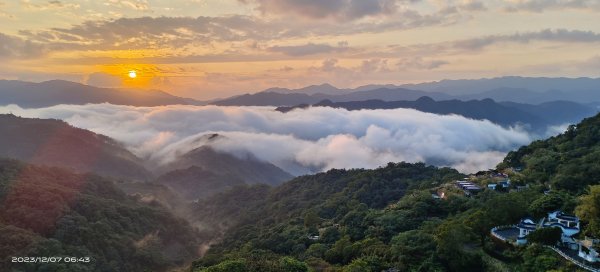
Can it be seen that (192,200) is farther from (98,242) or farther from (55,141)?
(98,242)

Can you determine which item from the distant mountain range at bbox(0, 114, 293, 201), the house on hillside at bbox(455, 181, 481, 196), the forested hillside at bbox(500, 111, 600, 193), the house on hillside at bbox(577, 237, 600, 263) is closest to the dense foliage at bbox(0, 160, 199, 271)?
the house on hillside at bbox(455, 181, 481, 196)

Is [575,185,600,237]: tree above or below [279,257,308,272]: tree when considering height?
above

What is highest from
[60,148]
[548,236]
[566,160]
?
[566,160]

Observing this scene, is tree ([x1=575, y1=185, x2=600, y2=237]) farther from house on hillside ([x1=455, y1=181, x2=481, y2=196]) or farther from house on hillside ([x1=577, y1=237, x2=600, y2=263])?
house on hillside ([x1=455, y1=181, x2=481, y2=196])

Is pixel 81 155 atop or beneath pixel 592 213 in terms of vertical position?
beneath

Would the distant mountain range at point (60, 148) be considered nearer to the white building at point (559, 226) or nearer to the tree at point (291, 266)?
the tree at point (291, 266)

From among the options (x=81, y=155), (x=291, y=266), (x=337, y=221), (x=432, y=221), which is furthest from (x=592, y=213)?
(x=81, y=155)

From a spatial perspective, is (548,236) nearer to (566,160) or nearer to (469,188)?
(469,188)

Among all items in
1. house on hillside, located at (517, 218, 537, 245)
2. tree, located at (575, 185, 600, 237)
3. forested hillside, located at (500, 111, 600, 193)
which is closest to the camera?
tree, located at (575, 185, 600, 237)

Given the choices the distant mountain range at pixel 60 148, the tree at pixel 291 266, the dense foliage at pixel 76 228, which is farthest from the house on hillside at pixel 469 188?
the distant mountain range at pixel 60 148
